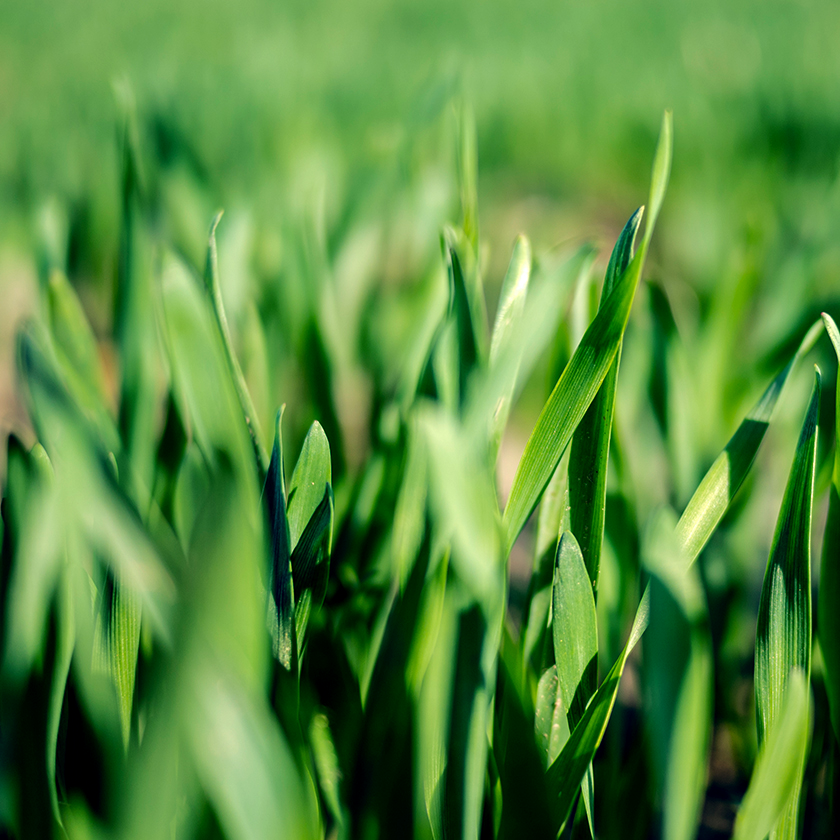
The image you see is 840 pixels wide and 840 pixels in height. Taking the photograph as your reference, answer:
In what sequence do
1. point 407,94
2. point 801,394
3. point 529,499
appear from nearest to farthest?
point 529,499 < point 801,394 < point 407,94

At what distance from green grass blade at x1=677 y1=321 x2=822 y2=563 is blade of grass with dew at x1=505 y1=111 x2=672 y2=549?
0.07m

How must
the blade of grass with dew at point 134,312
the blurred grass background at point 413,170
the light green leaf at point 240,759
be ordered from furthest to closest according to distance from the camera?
the blurred grass background at point 413,170
the blade of grass with dew at point 134,312
the light green leaf at point 240,759

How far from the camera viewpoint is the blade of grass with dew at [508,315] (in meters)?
0.36

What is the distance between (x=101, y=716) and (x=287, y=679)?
0.07 metres

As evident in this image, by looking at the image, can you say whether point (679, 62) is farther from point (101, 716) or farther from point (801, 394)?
→ point (101, 716)

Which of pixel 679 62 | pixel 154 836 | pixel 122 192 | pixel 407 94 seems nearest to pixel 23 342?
pixel 154 836

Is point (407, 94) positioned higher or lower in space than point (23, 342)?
higher

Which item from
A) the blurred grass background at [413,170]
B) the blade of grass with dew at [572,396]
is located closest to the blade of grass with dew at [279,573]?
the blade of grass with dew at [572,396]

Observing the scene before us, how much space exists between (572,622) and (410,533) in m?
0.08

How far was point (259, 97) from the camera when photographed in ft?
5.15

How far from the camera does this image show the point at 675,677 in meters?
0.26


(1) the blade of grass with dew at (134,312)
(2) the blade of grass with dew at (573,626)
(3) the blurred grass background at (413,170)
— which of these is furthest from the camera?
(3) the blurred grass background at (413,170)

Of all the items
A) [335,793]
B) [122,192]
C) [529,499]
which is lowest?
[335,793]

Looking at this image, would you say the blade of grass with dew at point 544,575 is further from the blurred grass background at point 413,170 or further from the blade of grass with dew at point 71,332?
the blade of grass with dew at point 71,332
